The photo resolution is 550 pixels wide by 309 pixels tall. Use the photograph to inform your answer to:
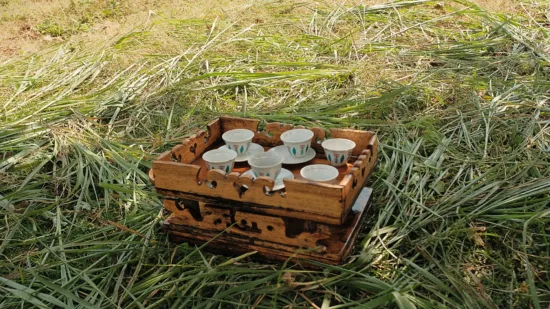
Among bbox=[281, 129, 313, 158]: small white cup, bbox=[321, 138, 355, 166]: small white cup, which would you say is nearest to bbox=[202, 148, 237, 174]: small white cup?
bbox=[281, 129, 313, 158]: small white cup

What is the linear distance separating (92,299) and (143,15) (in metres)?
3.14

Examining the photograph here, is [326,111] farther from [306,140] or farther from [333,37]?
[333,37]

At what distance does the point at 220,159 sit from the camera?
162cm

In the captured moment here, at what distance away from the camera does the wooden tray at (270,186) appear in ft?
4.42

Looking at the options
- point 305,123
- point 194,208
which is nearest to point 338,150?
point 194,208

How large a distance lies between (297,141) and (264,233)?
0.31 meters

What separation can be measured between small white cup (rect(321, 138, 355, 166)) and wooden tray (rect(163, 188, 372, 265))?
0.15 m

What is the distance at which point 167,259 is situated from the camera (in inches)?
62.9

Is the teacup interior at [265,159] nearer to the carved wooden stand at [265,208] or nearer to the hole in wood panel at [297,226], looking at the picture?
the carved wooden stand at [265,208]

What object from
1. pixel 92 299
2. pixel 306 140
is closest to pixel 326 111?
pixel 306 140

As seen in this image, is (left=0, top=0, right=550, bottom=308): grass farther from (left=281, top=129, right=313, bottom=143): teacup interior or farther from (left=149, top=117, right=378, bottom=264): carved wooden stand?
(left=281, top=129, right=313, bottom=143): teacup interior

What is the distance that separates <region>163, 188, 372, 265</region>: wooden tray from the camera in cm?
144

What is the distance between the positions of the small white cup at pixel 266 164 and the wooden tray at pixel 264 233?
12 cm

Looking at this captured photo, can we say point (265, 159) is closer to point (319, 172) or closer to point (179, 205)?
point (319, 172)
